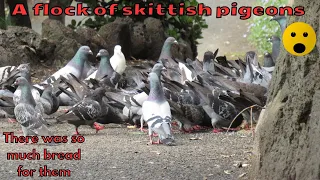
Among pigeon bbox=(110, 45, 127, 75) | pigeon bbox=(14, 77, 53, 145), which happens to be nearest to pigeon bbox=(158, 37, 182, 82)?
pigeon bbox=(110, 45, 127, 75)

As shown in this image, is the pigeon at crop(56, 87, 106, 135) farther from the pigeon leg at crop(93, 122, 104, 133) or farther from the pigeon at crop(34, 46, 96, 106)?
the pigeon at crop(34, 46, 96, 106)

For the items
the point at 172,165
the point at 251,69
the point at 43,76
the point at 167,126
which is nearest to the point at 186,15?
the point at 43,76

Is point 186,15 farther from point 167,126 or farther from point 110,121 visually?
point 167,126

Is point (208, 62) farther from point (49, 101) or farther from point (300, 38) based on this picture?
point (300, 38)

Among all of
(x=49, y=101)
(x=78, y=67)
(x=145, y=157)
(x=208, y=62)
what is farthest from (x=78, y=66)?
(x=145, y=157)

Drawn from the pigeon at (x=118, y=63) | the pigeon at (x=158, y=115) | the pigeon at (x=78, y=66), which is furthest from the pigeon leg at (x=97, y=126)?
the pigeon at (x=118, y=63)

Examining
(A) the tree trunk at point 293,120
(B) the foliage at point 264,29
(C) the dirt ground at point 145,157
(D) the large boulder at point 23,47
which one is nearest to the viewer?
(A) the tree trunk at point 293,120

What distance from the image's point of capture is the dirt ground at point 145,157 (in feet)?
19.4

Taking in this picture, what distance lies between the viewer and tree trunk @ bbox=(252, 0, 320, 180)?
4.64 meters

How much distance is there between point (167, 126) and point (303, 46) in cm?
287

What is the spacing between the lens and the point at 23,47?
13.2m

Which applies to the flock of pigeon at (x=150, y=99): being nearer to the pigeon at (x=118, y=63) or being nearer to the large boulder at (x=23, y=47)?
the pigeon at (x=118, y=63)

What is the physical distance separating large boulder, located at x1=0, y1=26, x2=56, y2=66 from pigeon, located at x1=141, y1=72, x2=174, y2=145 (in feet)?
18.5

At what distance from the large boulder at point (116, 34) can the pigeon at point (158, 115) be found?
658cm
